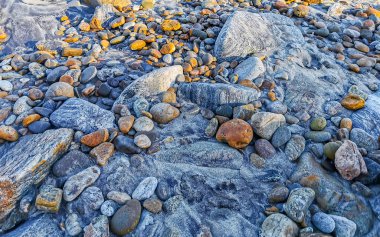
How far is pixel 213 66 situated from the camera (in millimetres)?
3197

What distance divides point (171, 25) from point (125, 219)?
2.61 metres

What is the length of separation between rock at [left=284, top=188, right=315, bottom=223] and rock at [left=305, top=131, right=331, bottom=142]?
57 centimetres

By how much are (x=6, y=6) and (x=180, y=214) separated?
401 cm

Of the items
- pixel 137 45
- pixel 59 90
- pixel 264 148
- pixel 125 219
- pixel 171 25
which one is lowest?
pixel 125 219

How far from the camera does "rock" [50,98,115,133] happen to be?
2381 mm

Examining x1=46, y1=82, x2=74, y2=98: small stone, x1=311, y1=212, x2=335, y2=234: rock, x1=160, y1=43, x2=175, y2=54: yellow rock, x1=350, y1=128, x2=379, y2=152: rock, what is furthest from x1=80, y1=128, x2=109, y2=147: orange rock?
x1=350, y1=128, x2=379, y2=152: rock

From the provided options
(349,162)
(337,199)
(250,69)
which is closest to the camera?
(337,199)

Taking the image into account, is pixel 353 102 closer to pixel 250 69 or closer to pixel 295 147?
pixel 295 147

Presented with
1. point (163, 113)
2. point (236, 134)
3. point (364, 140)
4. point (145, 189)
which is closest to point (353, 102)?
point (364, 140)

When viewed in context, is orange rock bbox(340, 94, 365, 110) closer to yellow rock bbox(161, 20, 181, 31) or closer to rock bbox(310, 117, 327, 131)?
rock bbox(310, 117, 327, 131)

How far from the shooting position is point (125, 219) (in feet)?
6.01

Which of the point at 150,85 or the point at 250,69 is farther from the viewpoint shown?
the point at 250,69

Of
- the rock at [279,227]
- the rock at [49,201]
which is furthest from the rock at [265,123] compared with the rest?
the rock at [49,201]

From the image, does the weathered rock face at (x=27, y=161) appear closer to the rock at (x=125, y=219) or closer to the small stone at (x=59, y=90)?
the small stone at (x=59, y=90)
